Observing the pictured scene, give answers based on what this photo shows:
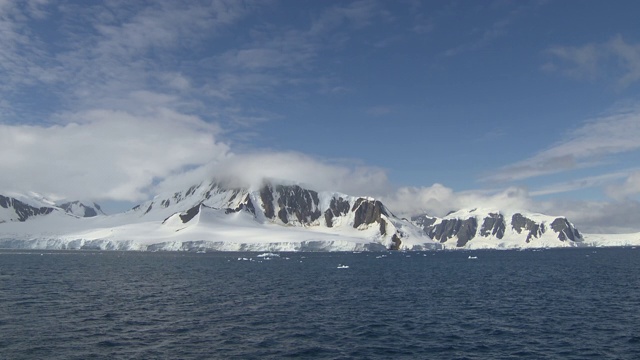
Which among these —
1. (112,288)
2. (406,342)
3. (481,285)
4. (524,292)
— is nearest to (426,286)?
(481,285)

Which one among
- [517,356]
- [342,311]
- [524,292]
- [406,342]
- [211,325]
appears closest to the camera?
[517,356]

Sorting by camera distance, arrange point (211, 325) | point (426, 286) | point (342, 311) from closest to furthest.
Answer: point (211, 325), point (342, 311), point (426, 286)

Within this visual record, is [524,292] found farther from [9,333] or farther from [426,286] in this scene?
[9,333]

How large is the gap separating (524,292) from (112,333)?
209 ft

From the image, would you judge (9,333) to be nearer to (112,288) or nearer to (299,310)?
(299,310)

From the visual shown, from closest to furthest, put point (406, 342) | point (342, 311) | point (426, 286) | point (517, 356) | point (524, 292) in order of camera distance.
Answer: point (517, 356)
point (406, 342)
point (342, 311)
point (524, 292)
point (426, 286)

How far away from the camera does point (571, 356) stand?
40.5 m

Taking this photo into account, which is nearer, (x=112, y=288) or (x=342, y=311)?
(x=342, y=311)

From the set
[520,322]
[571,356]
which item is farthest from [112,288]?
[571,356]

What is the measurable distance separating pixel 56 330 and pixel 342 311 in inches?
1242

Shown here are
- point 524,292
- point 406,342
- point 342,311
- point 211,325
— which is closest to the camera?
point 406,342

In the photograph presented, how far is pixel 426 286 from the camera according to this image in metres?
93.0

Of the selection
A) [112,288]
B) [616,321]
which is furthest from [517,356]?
[112,288]

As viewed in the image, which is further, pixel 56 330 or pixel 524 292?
pixel 524 292
